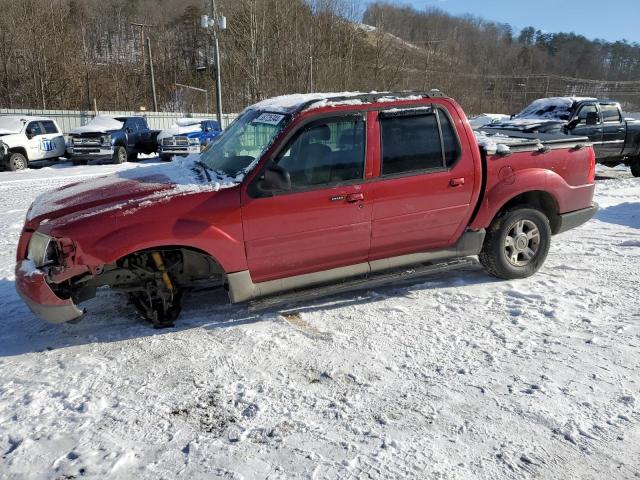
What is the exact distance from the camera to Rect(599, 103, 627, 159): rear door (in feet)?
42.9

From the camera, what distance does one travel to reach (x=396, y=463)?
9.07ft

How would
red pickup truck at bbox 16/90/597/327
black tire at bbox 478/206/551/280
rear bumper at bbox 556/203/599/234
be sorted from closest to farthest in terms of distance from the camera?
red pickup truck at bbox 16/90/597/327, black tire at bbox 478/206/551/280, rear bumper at bbox 556/203/599/234

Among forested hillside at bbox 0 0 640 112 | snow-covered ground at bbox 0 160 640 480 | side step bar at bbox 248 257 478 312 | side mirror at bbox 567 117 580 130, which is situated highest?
forested hillside at bbox 0 0 640 112

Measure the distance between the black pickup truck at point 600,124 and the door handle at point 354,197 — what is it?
30.9ft

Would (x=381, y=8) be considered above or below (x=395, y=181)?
above

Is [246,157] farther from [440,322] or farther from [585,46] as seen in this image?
[585,46]

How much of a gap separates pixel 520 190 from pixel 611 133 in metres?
9.80

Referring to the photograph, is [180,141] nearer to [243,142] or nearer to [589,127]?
[589,127]

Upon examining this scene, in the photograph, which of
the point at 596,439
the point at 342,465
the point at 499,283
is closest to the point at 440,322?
the point at 499,283

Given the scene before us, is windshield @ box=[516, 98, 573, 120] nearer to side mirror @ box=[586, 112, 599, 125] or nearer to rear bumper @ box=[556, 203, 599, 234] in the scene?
side mirror @ box=[586, 112, 599, 125]

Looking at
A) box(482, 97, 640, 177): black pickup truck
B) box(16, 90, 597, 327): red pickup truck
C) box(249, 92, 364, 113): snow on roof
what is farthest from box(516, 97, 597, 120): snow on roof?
box(249, 92, 364, 113): snow on roof

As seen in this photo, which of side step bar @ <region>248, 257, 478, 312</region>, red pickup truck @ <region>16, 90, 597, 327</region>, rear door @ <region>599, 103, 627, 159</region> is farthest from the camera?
rear door @ <region>599, 103, 627, 159</region>

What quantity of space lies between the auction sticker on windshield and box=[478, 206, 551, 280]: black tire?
7.94 feet

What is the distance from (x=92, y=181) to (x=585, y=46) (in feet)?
329
